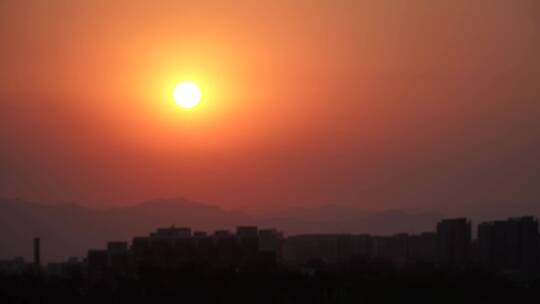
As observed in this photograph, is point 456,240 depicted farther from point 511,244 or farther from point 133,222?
point 133,222

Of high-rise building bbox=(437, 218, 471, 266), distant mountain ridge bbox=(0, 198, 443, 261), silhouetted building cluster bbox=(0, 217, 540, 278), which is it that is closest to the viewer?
silhouetted building cluster bbox=(0, 217, 540, 278)

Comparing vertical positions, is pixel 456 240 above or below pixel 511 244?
above

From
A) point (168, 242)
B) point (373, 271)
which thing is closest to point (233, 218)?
point (168, 242)

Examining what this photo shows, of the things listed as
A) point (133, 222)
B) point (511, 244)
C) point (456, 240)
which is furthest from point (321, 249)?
point (133, 222)

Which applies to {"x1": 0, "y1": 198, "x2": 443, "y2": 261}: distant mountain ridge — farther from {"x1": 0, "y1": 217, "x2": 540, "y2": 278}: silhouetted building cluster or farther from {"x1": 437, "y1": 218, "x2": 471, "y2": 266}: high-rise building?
{"x1": 437, "y1": 218, "x2": 471, "y2": 266}: high-rise building

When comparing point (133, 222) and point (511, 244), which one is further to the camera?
point (133, 222)

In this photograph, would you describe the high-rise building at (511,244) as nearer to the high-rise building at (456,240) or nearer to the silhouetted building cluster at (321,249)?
the silhouetted building cluster at (321,249)

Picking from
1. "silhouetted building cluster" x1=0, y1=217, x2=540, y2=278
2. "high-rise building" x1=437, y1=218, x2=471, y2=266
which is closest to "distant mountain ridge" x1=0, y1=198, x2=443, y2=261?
"silhouetted building cluster" x1=0, y1=217, x2=540, y2=278

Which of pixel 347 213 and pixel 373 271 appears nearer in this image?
pixel 373 271

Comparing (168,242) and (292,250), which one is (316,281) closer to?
(168,242)
